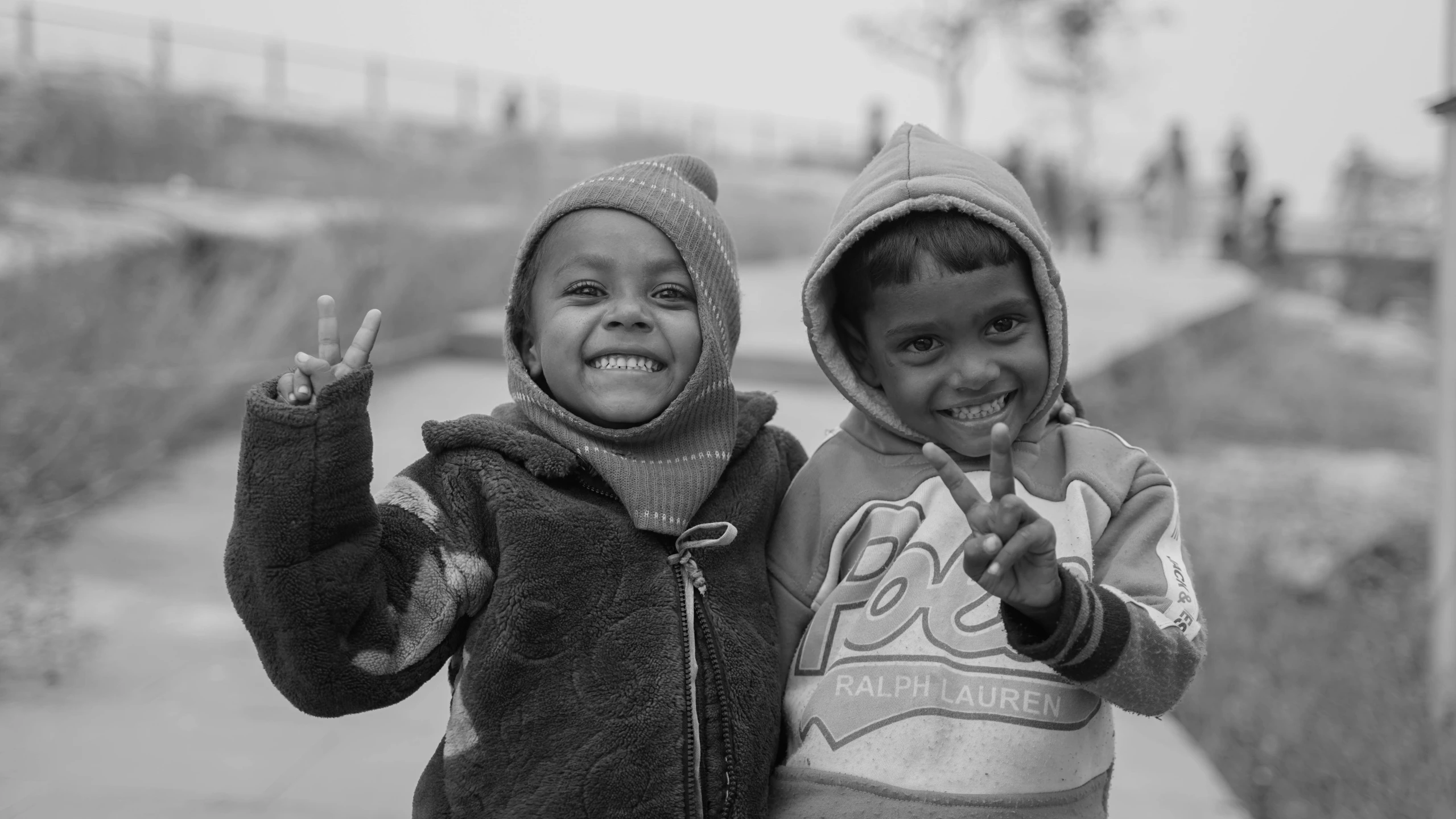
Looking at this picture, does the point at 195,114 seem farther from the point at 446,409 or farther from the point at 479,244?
the point at 446,409

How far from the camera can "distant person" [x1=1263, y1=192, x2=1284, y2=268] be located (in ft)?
63.9

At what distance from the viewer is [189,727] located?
369 centimetres

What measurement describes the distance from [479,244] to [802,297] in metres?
8.10

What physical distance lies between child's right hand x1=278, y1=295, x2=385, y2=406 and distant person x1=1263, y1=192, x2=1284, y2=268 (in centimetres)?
1986

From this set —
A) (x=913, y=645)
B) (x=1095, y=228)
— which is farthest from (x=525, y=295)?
(x=1095, y=228)

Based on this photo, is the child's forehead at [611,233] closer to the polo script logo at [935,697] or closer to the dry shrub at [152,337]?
the polo script logo at [935,697]

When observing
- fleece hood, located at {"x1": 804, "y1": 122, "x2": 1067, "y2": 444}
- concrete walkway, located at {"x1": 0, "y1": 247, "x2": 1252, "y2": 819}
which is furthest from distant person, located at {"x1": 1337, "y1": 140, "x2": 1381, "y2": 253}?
fleece hood, located at {"x1": 804, "y1": 122, "x2": 1067, "y2": 444}

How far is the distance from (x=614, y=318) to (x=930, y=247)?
1.64 ft

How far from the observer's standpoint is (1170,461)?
8.01 meters

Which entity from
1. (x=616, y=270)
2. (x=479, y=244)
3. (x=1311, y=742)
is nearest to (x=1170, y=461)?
(x=1311, y=742)

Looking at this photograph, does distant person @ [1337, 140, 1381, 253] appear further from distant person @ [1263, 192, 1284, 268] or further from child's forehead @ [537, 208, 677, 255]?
child's forehead @ [537, 208, 677, 255]

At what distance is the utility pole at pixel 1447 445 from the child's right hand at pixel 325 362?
12.1ft

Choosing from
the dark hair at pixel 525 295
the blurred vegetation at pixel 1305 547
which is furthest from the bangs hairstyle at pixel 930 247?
the blurred vegetation at pixel 1305 547

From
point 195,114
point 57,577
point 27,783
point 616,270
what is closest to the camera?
point 616,270
